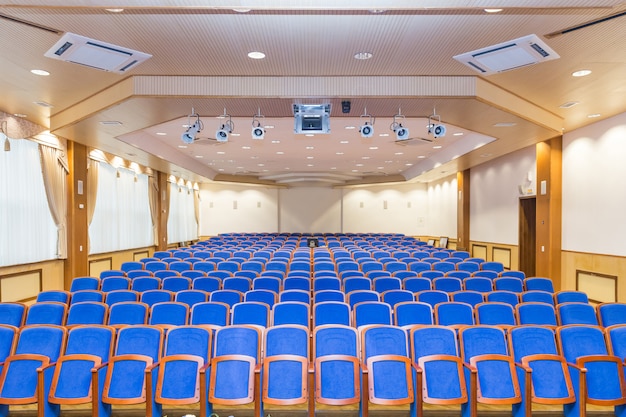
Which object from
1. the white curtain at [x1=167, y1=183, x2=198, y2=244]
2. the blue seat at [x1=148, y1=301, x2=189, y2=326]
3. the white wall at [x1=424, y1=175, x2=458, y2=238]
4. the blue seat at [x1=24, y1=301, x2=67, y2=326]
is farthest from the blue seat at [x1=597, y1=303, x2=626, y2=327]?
the white curtain at [x1=167, y1=183, x2=198, y2=244]

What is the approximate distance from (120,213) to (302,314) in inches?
489

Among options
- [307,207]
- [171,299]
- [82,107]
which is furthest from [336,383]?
[307,207]

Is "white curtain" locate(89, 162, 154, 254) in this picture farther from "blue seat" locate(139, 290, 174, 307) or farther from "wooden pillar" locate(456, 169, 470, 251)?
"wooden pillar" locate(456, 169, 470, 251)

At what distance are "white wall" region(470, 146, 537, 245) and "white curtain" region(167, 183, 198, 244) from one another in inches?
552

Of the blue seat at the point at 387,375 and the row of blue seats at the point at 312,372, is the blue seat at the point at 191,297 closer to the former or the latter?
the row of blue seats at the point at 312,372

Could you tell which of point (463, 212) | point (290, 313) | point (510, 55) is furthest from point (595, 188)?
point (463, 212)

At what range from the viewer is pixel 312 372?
4.55 metres

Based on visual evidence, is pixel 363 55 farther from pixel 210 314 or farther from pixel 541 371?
pixel 541 371

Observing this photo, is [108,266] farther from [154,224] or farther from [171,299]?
[171,299]

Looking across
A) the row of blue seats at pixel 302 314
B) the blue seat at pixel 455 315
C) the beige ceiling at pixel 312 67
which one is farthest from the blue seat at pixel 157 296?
the blue seat at pixel 455 315

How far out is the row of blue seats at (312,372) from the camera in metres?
4.54

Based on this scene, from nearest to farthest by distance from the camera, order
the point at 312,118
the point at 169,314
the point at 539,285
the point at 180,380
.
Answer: the point at 180,380 < the point at 169,314 < the point at 312,118 < the point at 539,285

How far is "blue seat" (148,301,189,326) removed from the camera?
647 cm

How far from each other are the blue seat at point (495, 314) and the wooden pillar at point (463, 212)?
13.9m
